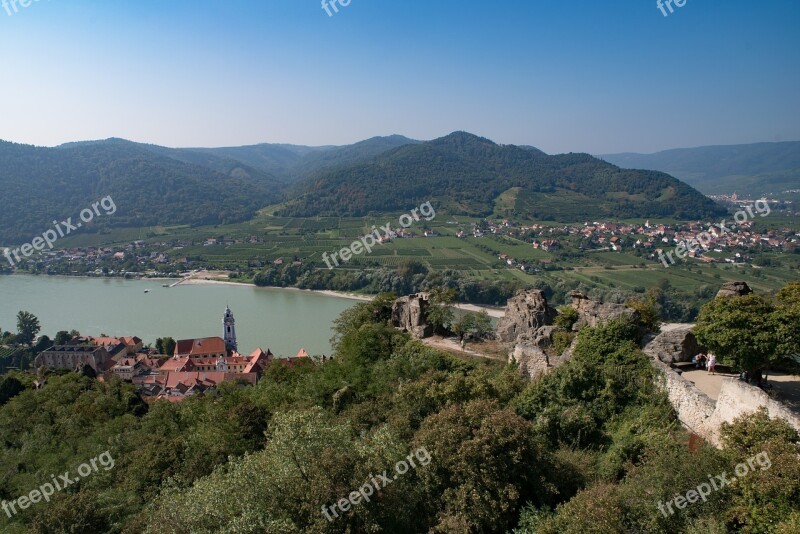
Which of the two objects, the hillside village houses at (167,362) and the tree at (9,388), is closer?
the tree at (9,388)

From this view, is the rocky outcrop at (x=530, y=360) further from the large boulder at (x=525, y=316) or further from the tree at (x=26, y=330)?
the tree at (x=26, y=330)

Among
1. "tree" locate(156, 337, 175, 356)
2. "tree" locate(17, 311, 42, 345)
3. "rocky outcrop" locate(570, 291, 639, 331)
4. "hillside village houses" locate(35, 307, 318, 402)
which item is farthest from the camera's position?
"tree" locate(17, 311, 42, 345)

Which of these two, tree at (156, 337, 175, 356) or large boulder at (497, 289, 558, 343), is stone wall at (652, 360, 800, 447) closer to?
large boulder at (497, 289, 558, 343)

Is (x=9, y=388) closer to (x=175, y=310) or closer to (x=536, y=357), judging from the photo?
(x=175, y=310)

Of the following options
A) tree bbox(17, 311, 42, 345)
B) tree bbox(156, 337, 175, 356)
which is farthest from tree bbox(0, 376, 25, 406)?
tree bbox(17, 311, 42, 345)

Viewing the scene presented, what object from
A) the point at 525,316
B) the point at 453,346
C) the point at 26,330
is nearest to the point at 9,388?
the point at 26,330

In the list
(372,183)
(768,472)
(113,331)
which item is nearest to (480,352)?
(768,472)

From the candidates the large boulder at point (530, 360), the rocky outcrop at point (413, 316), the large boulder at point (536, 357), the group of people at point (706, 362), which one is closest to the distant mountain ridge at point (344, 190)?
the rocky outcrop at point (413, 316)
